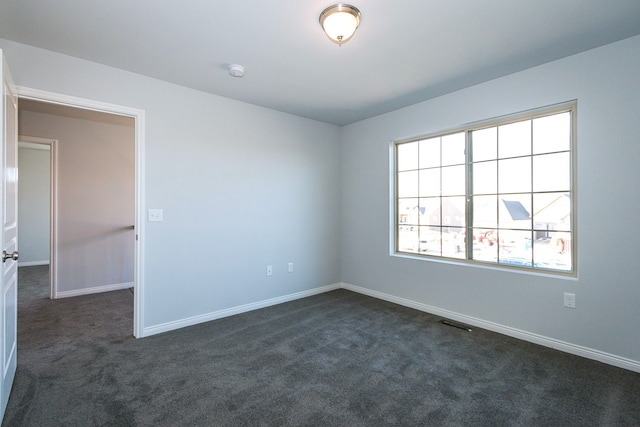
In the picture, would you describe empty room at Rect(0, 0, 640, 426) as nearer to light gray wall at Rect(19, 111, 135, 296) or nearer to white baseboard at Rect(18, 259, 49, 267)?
light gray wall at Rect(19, 111, 135, 296)

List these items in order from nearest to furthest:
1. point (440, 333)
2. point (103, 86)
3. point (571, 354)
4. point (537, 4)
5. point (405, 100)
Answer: point (537, 4) → point (571, 354) → point (103, 86) → point (440, 333) → point (405, 100)

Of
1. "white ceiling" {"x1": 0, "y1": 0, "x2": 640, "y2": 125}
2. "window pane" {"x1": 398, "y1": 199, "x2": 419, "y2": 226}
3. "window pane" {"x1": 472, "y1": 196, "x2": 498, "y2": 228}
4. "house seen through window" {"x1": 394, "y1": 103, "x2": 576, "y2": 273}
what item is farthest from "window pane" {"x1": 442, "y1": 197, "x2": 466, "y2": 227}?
"white ceiling" {"x1": 0, "y1": 0, "x2": 640, "y2": 125}

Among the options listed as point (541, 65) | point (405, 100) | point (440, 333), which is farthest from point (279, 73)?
point (440, 333)

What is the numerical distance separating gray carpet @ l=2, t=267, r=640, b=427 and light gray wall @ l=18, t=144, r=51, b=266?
444 centimetres

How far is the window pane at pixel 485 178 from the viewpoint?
10.6 ft

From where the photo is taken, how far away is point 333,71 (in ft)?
9.48

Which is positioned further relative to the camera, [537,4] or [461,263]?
[461,263]

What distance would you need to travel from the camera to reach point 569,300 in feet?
8.70

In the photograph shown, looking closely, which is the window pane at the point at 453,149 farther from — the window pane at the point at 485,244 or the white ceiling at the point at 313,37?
the window pane at the point at 485,244

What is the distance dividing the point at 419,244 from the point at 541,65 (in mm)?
2201

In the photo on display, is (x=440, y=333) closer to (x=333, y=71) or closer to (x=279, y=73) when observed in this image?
(x=333, y=71)

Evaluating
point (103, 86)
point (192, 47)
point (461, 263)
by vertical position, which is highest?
point (192, 47)

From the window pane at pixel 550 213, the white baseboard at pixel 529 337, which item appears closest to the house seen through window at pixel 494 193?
the window pane at pixel 550 213

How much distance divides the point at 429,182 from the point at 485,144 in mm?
756
